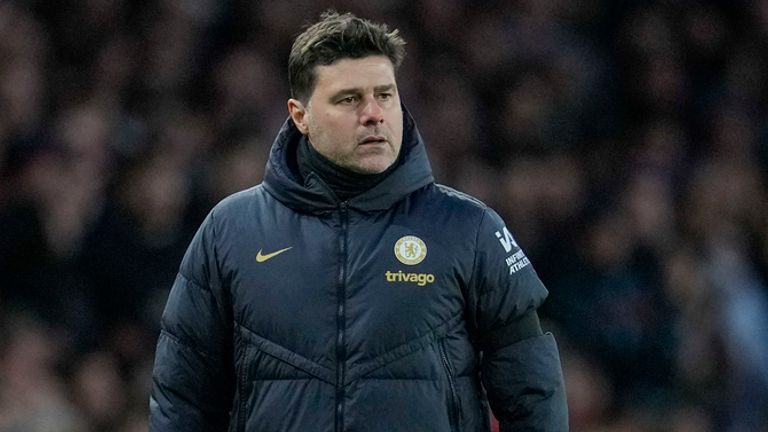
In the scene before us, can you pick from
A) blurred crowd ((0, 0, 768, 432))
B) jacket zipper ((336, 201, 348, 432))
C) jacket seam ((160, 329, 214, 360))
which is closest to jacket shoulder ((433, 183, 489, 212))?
jacket zipper ((336, 201, 348, 432))

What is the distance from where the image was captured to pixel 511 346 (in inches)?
154

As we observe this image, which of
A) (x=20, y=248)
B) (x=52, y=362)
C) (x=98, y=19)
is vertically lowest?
(x=52, y=362)

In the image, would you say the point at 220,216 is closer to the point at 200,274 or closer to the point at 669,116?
the point at 200,274

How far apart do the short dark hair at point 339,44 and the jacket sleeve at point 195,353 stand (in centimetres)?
49

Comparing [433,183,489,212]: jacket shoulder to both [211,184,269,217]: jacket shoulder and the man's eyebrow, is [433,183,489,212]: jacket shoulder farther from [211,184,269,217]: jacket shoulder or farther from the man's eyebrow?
[211,184,269,217]: jacket shoulder

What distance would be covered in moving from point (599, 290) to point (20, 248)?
282 centimetres

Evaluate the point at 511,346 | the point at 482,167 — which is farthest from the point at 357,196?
the point at 482,167

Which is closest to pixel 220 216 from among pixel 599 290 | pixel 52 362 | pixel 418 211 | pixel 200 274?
pixel 200 274

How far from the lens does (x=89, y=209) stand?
789 centimetres

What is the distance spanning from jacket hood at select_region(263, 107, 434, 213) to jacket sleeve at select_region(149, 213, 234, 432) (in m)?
0.23

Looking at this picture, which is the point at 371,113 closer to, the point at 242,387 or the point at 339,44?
the point at 339,44

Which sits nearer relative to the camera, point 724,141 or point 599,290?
point 599,290

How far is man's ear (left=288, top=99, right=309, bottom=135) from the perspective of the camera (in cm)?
408

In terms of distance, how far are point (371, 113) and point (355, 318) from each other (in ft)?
1.62
